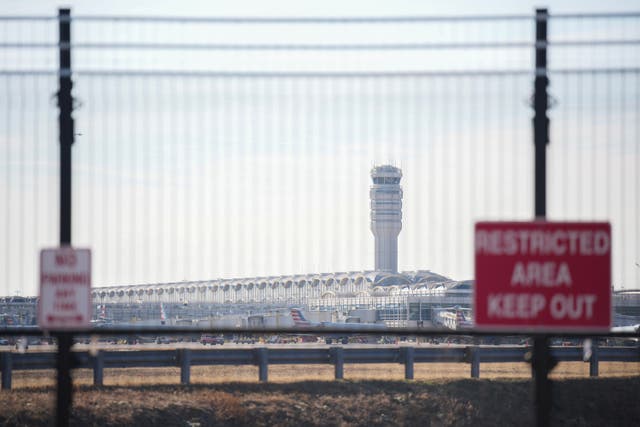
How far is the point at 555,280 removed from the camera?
8.20 meters

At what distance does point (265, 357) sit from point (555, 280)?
10233mm

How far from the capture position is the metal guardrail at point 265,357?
16.3 metres

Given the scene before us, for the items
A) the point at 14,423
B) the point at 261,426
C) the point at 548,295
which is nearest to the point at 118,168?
the point at 548,295

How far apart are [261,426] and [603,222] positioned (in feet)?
28.1

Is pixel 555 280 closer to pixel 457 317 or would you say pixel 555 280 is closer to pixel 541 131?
pixel 541 131

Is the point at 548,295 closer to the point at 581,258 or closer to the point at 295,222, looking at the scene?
the point at 581,258

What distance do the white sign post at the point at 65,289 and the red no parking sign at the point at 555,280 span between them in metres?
3.66

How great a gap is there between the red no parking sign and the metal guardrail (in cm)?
813

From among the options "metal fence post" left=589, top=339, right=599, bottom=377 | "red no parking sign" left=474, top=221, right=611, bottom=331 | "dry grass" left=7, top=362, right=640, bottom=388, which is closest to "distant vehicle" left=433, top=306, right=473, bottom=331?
"dry grass" left=7, top=362, right=640, bottom=388

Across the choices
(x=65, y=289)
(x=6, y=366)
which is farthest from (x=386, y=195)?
(x=65, y=289)

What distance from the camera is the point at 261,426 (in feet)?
50.1

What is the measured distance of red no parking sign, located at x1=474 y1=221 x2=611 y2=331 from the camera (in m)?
8.20

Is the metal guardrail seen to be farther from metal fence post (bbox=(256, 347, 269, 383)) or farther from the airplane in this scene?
the airplane

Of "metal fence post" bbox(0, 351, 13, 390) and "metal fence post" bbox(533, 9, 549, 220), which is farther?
"metal fence post" bbox(0, 351, 13, 390)
